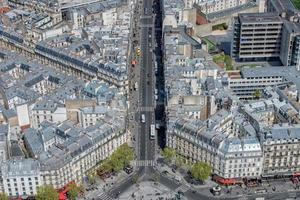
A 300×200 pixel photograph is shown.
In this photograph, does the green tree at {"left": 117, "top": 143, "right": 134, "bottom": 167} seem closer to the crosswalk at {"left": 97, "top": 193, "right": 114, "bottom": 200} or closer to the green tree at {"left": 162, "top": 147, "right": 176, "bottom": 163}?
the green tree at {"left": 162, "top": 147, "right": 176, "bottom": 163}

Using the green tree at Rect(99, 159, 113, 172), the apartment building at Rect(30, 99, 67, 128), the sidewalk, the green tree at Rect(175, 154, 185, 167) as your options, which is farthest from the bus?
the apartment building at Rect(30, 99, 67, 128)

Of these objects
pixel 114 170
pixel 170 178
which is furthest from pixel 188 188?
pixel 114 170

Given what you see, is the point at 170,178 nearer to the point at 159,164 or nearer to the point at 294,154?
the point at 159,164

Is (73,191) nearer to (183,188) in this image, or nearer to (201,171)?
(183,188)

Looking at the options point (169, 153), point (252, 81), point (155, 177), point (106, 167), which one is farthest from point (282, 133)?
point (106, 167)

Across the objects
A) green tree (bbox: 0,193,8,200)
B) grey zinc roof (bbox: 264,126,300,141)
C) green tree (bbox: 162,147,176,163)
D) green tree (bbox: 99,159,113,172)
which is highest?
grey zinc roof (bbox: 264,126,300,141)

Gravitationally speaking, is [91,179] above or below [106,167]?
below

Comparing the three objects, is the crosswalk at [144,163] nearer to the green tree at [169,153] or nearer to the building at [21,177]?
the green tree at [169,153]

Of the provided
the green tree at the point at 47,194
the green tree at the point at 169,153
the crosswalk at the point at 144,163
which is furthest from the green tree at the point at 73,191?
the green tree at the point at 169,153

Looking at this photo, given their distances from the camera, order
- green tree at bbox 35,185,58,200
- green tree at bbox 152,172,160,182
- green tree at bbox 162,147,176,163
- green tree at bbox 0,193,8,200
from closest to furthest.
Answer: green tree at bbox 35,185,58,200 → green tree at bbox 0,193,8,200 → green tree at bbox 152,172,160,182 → green tree at bbox 162,147,176,163
